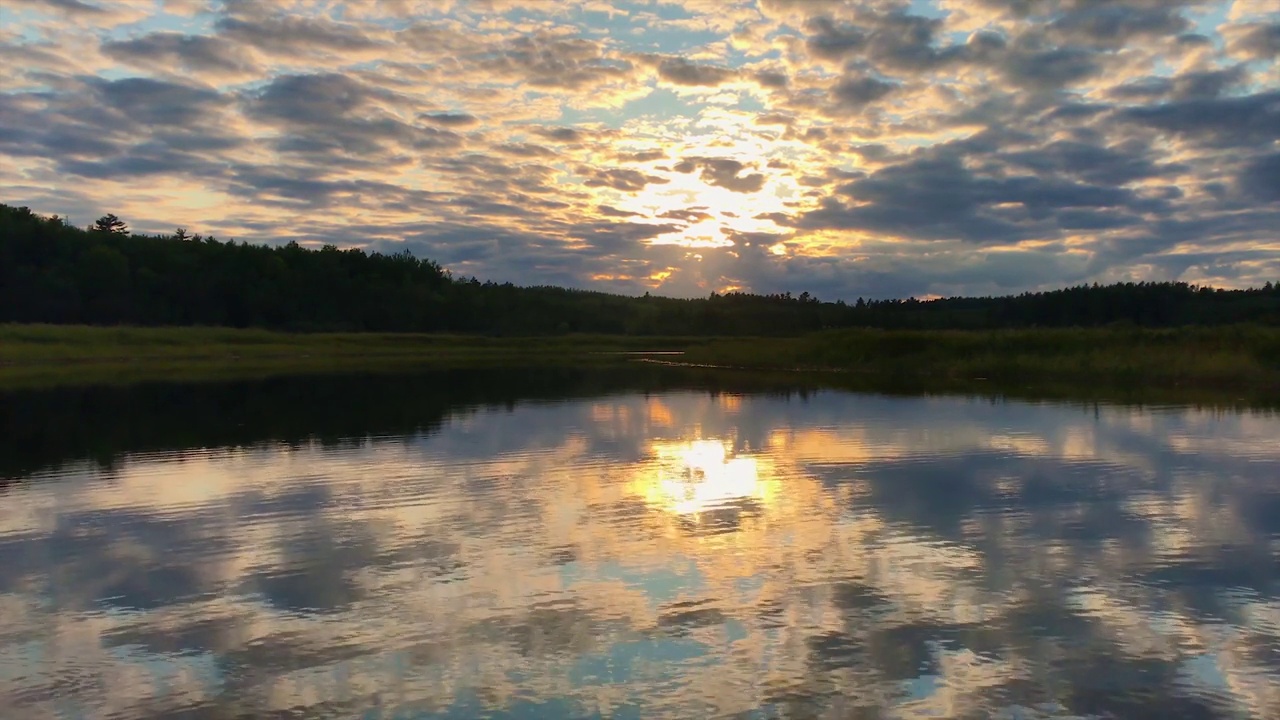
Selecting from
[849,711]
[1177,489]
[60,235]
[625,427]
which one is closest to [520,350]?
[60,235]

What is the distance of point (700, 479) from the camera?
1758cm

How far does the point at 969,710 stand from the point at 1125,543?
630 cm

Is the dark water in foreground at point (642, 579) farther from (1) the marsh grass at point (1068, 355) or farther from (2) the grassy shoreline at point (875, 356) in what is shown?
(2) the grassy shoreline at point (875, 356)

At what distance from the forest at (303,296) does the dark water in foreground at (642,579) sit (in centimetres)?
6495

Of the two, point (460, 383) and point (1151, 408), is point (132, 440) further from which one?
point (1151, 408)

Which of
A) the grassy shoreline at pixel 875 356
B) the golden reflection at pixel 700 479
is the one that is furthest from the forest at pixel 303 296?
the golden reflection at pixel 700 479

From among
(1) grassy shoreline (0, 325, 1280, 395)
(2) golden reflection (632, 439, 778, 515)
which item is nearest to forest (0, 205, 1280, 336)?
(1) grassy shoreline (0, 325, 1280, 395)

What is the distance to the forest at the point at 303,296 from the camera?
339ft

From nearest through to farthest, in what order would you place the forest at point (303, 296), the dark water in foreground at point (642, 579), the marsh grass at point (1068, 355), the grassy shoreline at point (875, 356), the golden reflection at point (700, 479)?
the dark water in foreground at point (642, 579) → the golden reflection at point (700, 479) → the marsh grass at point (1068, 355) → the grassy shoreline at point (875, 356) → the forest at point (303, 296)

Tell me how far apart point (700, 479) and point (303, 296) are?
123 meters

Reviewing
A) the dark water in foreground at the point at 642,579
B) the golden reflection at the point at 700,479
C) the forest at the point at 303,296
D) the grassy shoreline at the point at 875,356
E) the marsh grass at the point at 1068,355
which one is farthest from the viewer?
the forest at the point at 303,296

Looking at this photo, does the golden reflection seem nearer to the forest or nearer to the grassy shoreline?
the grassy shoreline

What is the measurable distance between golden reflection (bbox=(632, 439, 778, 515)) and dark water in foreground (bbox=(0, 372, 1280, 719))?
0.38 feet

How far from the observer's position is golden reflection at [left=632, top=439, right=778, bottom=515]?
15234 millimetres
